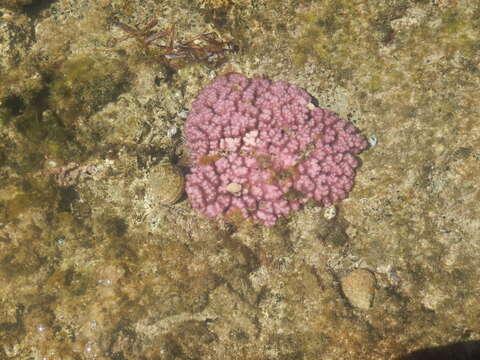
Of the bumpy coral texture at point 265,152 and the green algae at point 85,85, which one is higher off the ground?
the green algae at point 85,85

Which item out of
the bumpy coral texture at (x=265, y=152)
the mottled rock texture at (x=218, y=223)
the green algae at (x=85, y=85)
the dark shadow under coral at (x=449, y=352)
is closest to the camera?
the dark shadow under coral at (x=449, y=352)

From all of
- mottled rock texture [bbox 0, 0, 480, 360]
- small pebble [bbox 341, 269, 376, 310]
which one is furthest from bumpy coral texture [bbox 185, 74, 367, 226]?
small pebble [bbox 341, 269, 376, 310]

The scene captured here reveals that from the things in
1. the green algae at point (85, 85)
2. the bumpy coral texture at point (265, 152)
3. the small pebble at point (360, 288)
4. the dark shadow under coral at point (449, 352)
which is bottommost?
the dark shadow under coral at point (449, 352)

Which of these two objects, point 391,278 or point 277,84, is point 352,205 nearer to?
point 391,278

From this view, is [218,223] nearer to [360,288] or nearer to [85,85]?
[360,288]

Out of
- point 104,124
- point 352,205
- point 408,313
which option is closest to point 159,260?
point 104,124

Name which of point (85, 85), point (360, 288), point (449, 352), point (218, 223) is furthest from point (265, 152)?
point (449, 352)

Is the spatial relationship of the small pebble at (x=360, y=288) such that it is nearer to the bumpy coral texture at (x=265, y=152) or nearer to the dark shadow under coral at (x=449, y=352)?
the dark shadow under coral at (x=449, y=352)

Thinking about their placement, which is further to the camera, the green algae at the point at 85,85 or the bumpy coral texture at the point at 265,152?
the green algae at the point at 85,85

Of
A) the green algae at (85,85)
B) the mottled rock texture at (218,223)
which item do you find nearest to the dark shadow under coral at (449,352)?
the mottled rock texture at (218,223)
